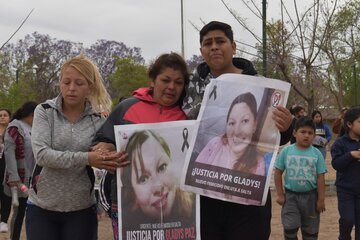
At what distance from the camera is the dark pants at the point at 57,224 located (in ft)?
10.7

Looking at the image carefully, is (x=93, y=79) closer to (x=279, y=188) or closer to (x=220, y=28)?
(x=220, y=28)

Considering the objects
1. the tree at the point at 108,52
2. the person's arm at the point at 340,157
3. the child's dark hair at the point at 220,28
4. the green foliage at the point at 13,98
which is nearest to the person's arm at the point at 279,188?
the person's arm at the point at 340,157

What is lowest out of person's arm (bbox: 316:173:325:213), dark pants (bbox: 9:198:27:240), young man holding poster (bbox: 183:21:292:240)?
dark pants (bbox: 9:198:27:240)

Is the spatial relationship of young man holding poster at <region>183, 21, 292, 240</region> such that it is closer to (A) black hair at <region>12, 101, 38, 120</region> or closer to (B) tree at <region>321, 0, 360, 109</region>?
(A) black hair at <region>12, 101, 38, 120</region>

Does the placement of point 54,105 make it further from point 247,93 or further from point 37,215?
point 247,93

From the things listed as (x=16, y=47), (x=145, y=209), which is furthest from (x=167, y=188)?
(x=16, y=47)

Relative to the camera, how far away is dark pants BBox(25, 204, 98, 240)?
3.26 m

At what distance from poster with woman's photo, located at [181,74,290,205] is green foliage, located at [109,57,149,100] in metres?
35.2

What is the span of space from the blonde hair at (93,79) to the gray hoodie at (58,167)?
0.50 ft

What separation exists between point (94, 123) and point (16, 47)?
37.0m

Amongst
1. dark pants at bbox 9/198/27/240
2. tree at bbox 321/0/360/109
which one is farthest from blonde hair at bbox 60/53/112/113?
tree at bbox 321/0/360/109

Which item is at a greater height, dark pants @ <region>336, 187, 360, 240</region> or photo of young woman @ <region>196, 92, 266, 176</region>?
photo of young woman @ <region>196, 92, 266, 176</region>

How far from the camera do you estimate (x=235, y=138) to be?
283cm

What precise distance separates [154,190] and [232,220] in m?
0.44
